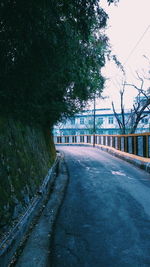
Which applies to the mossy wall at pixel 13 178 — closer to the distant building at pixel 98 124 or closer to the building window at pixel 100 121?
the distant building at pixel 98 124

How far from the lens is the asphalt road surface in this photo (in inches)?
127

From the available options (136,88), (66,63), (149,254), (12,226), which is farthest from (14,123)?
(136,88)

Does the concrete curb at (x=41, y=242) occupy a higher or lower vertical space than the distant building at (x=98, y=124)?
lower

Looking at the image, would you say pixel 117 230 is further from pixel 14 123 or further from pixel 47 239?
pixel 14 123

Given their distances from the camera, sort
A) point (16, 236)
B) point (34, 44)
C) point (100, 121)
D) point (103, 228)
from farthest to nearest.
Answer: point (100, 121), point (34, 44), point (103, 228), point (16, 236)

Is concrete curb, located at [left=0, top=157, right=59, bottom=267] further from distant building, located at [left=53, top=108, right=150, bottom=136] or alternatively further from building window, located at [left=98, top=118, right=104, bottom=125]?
building window, located at [left=98, top=118, right=104, bottom=125]

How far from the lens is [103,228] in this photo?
431 centimetres

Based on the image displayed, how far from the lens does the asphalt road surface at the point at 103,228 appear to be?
3.23 metres

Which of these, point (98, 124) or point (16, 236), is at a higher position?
point (98, 124)

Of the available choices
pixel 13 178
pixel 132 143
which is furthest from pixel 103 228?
pixel 132 143

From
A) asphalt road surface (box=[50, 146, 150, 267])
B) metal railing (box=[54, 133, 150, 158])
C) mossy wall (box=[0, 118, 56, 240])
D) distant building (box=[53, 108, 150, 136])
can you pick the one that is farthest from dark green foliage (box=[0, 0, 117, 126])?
distant building (box=[53, 108, 150, 136])

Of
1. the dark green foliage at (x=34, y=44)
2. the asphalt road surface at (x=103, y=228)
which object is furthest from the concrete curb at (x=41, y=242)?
the dark green foliage at (x=34, y=44)

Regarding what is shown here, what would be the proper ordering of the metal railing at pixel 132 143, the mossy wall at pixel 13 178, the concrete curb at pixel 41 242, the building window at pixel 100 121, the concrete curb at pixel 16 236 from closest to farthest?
1. the concrete curb at pixel 16 236
2. the concrete curb at pixel 41 242
3. the mossy wall at pixel 13 178
4. the metal railing at pixel 132 143
5. the building window at pixel 100 121

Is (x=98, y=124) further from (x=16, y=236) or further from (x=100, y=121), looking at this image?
(x=16, y=236)
